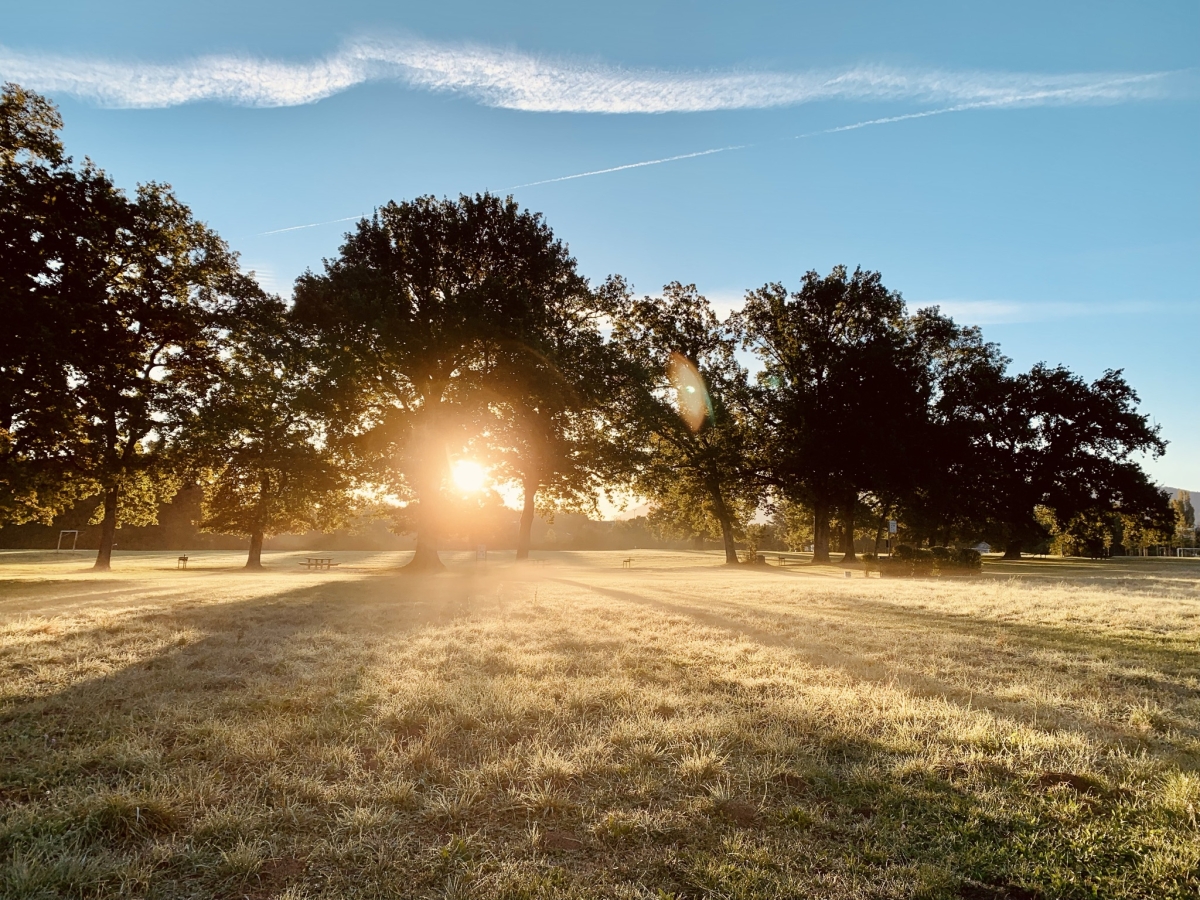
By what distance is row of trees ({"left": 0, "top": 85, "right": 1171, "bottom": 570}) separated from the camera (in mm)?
21406

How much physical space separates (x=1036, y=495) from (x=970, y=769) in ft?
162

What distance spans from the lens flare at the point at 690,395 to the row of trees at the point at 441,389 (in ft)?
0.49

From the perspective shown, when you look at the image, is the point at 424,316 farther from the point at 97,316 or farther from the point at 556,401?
the point at 97,316

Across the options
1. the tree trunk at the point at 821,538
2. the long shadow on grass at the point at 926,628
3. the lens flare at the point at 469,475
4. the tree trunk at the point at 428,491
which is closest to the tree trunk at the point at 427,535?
the tree trunk at the point at 428,491

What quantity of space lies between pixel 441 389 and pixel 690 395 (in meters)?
18.8

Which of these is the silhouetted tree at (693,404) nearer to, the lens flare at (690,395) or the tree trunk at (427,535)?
the lens flare at (690,395)

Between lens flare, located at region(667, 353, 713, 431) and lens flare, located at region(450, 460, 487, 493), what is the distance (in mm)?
14459

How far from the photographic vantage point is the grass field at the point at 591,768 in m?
2.99

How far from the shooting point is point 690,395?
40.3 meters

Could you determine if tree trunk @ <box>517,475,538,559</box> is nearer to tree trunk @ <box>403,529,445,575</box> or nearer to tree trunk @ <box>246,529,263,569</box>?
tree trunk @ <box>403,529,445,575</box>

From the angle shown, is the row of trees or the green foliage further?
the green foliage

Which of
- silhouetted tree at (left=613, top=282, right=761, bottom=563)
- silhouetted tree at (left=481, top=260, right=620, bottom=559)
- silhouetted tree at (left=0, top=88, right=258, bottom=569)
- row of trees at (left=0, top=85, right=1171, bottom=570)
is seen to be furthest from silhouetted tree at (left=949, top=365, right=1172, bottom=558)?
silhouetted tree at (left=0, top=88, right=258, bottom=569)

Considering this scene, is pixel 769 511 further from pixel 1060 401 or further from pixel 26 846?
pixel 26 846

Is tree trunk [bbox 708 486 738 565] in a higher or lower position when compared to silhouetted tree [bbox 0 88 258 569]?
lower
